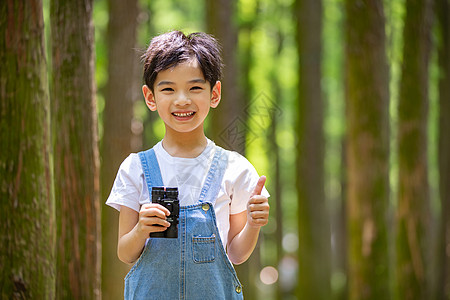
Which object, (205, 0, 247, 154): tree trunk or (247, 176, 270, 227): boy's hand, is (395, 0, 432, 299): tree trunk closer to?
(205, 0, 247, 154): tree trunk

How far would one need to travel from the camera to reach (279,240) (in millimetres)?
17594

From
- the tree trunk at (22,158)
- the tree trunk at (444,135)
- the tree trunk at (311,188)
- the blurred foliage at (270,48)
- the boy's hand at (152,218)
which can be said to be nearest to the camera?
the boy's hand at (152,218)

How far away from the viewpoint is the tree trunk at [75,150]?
4.77m

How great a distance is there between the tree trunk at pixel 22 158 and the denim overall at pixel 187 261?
170cm

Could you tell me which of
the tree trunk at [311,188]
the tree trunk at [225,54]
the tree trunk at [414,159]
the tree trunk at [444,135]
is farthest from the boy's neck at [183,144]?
the tree trunk at [444,135]

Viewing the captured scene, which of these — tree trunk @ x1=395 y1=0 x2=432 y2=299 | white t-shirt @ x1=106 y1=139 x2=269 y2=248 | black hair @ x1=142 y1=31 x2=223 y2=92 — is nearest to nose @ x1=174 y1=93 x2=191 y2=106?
black hair @ x1=142 y1=31 x2=223 y2=92

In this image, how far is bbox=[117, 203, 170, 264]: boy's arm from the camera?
2.50 meters

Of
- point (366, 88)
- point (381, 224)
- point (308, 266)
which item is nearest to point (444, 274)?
point (308, 266)

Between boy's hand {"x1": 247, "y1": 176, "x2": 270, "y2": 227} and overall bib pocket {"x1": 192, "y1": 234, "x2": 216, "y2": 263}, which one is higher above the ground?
boy's hand {"x1": 247, "y1": 176, "x2": 270, "y2": 227}

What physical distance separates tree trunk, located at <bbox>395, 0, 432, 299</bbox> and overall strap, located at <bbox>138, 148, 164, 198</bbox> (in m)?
5.68

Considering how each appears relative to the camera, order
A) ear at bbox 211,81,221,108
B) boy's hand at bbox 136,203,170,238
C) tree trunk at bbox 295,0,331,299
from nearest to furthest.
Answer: boy's hand at bbox 136,203,170,238
ear at bbox 211,81,221,108
tree trunk at bbox 295,0,331,299

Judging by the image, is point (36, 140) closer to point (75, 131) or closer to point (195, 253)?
point (75, 131)

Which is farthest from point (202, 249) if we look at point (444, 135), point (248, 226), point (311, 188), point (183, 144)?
point (444, 135)

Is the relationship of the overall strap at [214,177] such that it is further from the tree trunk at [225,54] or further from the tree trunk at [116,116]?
the tree trunk at [225,54]
